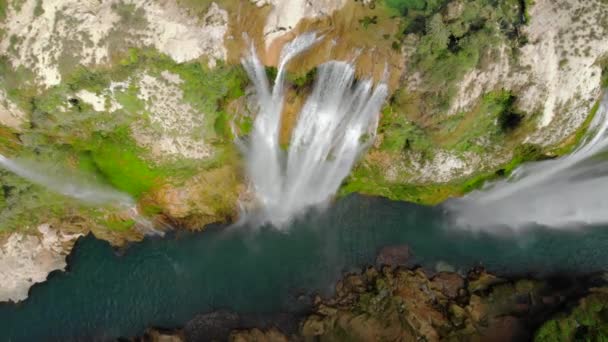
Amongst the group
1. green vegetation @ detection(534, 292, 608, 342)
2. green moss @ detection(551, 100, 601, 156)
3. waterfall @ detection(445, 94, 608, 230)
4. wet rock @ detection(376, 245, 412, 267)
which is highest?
green moss @ detection(551, 100, 601, 156)

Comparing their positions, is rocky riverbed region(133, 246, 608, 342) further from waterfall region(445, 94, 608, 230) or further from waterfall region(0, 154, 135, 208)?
waterfall region(0, 154, 135, 208)

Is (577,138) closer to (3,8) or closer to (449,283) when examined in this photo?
(449,283)

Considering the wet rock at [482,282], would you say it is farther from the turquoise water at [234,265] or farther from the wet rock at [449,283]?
the turquoise water at [234,265]

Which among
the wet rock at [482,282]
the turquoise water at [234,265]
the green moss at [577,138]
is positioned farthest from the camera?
the turquoise water at [234,265]

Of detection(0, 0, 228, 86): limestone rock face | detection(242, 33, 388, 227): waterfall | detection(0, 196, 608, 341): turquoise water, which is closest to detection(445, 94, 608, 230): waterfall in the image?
detection(0, 196, 608, 341): turquoise water

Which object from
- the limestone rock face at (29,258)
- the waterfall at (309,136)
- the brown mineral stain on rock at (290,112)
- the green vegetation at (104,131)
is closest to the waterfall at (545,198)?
the waterfall at (309,136)

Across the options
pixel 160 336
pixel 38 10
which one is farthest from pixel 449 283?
pixel 38 10

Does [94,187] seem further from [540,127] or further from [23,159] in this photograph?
[540,127]

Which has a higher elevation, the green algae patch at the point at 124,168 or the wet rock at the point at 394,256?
the green algae patch at the point at 124,168
